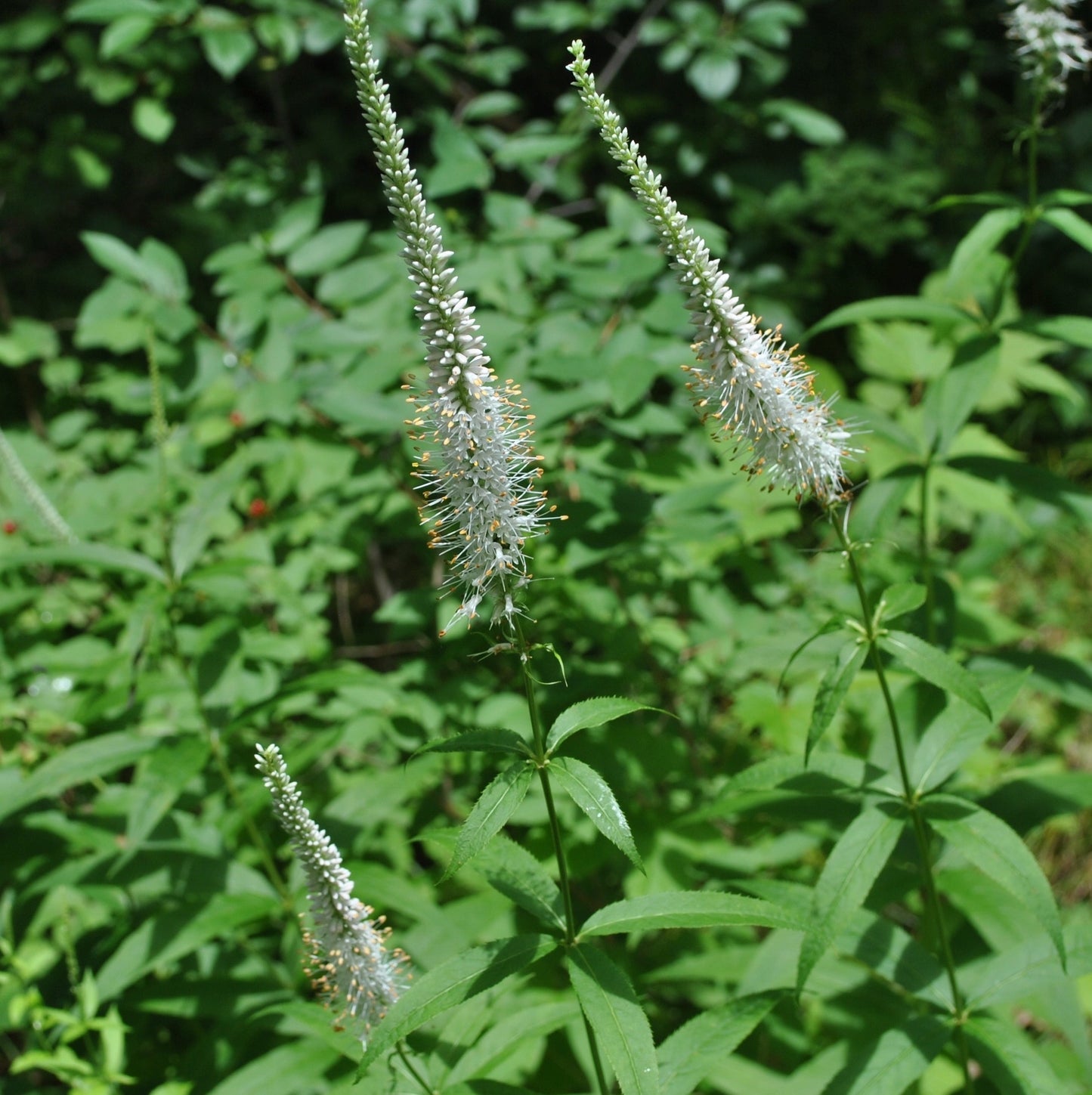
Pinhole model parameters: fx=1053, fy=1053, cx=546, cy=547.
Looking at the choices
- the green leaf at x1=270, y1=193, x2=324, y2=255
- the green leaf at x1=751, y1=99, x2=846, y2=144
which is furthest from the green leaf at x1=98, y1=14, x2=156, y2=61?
the green leaf at x1=751, y1=99, x2=846, y2=144

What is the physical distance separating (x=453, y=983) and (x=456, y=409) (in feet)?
3.21

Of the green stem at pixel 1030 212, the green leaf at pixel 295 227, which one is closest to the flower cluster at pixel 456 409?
the green stem at pixel 1030 212

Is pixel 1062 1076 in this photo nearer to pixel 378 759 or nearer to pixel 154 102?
pixel 378 759

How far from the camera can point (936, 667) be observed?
2.08m

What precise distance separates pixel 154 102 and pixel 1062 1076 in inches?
217

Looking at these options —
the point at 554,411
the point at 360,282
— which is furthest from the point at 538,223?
the point at 554,411

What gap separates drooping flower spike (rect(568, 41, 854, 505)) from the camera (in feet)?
5.68

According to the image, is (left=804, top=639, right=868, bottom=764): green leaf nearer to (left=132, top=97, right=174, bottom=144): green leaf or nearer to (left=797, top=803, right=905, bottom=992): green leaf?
(left=797, top=803, right=905, bottom=992): green leaf

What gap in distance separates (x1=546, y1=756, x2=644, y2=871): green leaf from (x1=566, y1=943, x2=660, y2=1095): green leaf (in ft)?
0.82

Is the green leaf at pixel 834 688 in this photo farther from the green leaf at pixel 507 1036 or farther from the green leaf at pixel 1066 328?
the green leaf at pixel 1066 328

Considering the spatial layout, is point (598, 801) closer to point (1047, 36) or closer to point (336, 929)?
point (336, 929)

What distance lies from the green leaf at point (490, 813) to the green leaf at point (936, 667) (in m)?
0.82

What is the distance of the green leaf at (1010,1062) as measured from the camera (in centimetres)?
218

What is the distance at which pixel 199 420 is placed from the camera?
14.8ft
